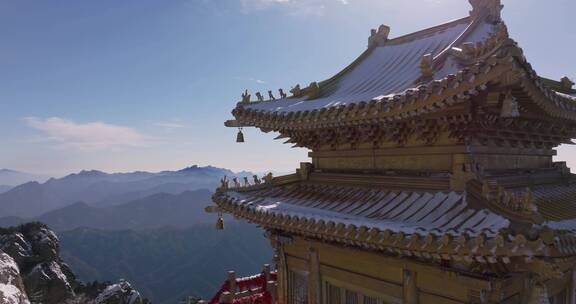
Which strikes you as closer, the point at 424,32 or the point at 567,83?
the point at 567,83

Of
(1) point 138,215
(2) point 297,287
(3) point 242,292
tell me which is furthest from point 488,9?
(1) point 138,215

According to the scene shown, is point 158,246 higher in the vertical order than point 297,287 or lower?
lower

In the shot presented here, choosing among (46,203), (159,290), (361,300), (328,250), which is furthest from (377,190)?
(46,203)

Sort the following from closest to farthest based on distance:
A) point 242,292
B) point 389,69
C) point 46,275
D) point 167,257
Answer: point 389,69 < point 242,292 < point 46,275 < point 167,257

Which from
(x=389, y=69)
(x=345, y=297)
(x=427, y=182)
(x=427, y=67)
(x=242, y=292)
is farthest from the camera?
(x=242, y=292)

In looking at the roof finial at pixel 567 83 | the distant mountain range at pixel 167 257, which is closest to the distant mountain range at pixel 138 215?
the distant mountain range at pixel 167 257

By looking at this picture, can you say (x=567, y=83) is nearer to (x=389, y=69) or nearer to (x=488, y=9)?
(x=488, y=9)

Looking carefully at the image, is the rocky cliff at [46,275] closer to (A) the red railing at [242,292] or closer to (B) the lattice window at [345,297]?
(A) the red railing at [242,292]
